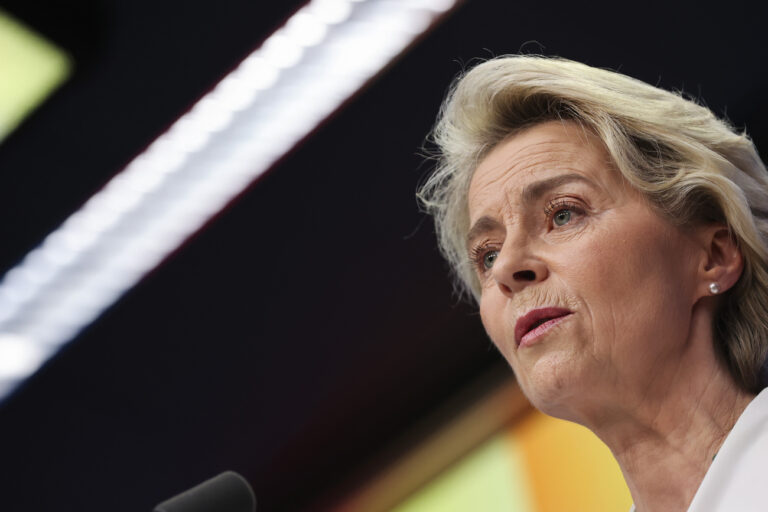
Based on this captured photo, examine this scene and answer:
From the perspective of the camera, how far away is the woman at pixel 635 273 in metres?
1.12

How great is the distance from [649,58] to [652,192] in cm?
61

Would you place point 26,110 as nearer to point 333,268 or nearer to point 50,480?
point 333,268

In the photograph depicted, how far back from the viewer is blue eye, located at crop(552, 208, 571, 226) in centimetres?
120

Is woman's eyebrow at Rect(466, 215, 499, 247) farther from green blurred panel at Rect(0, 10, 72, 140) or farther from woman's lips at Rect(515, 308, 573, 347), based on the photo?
green blurred panel at Rect(0, 10, 72, 140)

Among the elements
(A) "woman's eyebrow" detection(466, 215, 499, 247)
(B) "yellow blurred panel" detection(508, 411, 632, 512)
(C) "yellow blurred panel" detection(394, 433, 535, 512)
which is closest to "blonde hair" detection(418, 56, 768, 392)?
(A) "woman's eyebrow" detection(466, 215, 499, 247)

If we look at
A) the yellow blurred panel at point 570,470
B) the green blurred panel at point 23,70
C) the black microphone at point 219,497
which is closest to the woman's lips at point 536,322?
the black microphone at point 219,497

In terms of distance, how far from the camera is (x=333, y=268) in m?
1.97

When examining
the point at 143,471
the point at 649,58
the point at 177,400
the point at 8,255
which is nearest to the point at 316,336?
the point at 177,400

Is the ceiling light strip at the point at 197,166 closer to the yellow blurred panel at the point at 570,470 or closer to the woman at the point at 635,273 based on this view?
the woman at the point at 635,273

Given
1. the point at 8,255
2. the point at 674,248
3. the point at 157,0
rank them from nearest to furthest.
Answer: the point at 674,248 < the point at 157,0 < the point at 8,255

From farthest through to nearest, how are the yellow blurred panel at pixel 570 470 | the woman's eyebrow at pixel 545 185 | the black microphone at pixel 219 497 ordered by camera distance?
1. the yellow blurred panel at pixel 570 470
2. the woman's eyebrow at pixel 545 185
3. the black microphone at pixel 219 497

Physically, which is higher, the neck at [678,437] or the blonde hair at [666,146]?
the blonde hair at [666,146]

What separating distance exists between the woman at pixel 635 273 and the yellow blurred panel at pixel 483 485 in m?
0.57

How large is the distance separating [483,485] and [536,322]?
76cm
